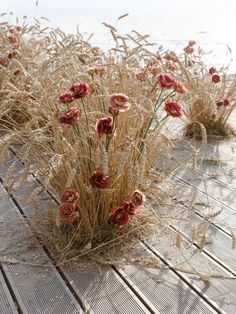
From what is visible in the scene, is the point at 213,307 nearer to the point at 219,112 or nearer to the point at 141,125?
the point at 141,125

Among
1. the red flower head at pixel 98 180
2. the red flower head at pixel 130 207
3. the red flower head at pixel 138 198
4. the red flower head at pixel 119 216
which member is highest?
the red flower head at pixel 98 180

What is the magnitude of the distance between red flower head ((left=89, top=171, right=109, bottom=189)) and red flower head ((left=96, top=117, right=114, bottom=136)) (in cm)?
14

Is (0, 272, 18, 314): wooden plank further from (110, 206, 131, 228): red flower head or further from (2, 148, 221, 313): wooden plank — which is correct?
(110, 206, 131, 228): red flower head

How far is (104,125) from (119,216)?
0.32 m

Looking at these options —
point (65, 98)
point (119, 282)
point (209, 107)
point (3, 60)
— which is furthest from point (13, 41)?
point (119, 282)

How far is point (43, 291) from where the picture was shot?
55.0 inches

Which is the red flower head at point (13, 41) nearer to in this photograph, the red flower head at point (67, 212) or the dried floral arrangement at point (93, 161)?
the dried floral arrangement at point (93, 161)

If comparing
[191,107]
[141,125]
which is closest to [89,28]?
[191,107]

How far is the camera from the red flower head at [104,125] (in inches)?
54.5

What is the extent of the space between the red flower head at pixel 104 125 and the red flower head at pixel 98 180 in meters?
0.14

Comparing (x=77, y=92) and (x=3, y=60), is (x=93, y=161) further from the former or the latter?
(x=3, y=60)

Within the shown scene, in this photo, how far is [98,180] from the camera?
4.75ft

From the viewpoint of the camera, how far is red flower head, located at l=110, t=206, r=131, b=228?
1501mm

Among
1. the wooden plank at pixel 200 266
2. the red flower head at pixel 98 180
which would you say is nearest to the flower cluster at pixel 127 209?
the red flower head at pixel 98 180
